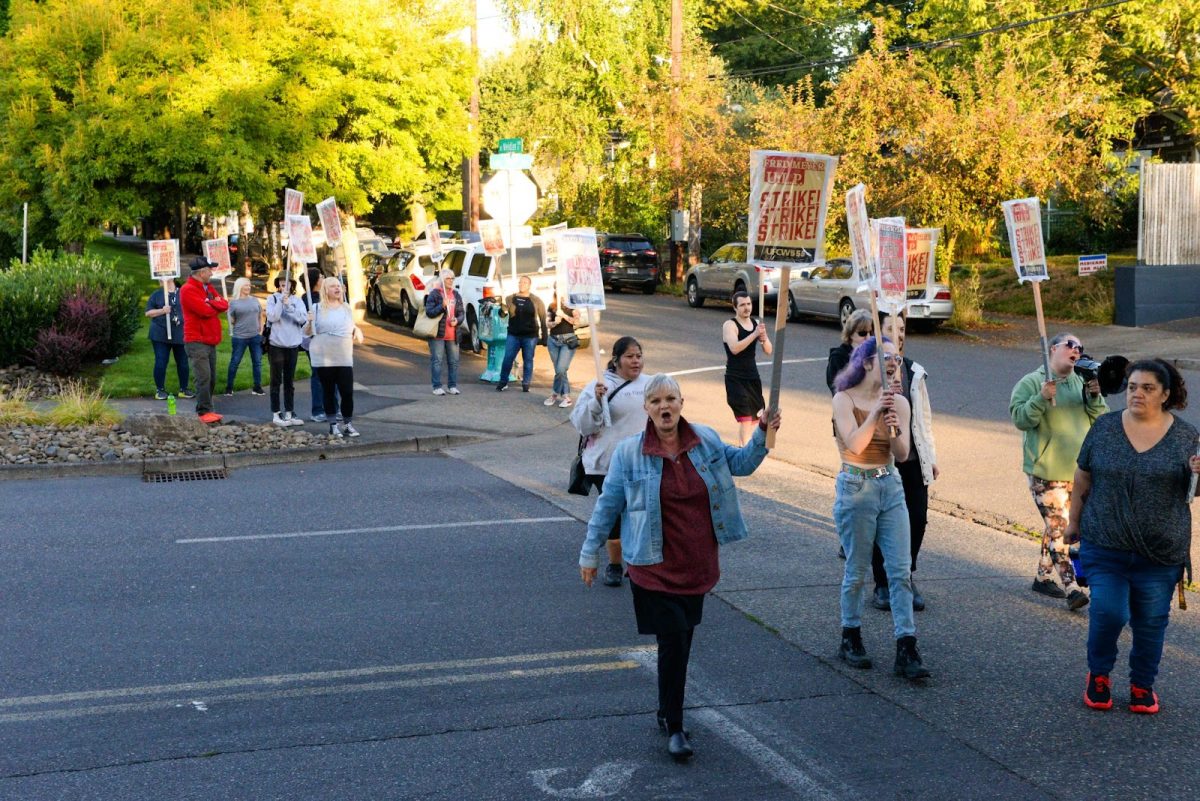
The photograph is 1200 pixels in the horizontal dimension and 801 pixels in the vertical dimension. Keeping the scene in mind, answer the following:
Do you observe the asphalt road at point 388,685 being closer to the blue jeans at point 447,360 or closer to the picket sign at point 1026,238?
the picket sign at point 1026,238

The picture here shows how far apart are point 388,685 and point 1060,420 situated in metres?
4.20

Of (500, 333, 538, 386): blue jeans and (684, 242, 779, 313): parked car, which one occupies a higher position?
(684, 242, 779, 313): parked car

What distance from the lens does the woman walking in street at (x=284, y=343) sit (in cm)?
1616

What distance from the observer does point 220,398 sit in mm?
18031

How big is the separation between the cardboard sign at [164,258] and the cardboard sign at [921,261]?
10854 millimetres

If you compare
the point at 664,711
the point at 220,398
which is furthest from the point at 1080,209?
the point at 664,711

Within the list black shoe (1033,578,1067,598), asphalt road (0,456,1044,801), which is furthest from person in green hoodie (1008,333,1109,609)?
asphalt road (0,456,1044,801)

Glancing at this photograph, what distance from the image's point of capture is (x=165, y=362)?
1781 centimetres

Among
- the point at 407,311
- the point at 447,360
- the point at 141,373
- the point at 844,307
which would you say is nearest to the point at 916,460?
the point at 447,360

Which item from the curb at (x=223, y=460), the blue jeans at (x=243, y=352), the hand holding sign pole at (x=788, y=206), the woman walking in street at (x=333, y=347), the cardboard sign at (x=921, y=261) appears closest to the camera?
the hand holding sign pole at (x=788, y=206)

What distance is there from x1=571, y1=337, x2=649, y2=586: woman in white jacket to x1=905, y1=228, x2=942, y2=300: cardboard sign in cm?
1283

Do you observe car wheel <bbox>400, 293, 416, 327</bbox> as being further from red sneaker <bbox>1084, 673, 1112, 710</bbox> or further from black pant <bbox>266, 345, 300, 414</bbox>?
red sneaker <bbox>1084, 673, 1112, 710</bbox>

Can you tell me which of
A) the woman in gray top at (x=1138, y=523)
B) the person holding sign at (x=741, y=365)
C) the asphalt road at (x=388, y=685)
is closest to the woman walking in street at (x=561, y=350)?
the person holding sign at (x=741, y=365)

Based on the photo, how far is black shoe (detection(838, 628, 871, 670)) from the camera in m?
6.75
